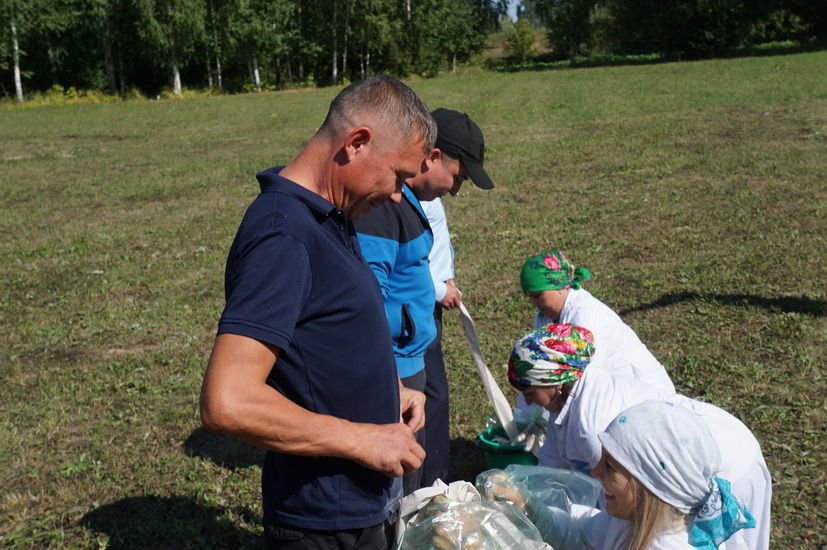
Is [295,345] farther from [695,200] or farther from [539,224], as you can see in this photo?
[695,200]

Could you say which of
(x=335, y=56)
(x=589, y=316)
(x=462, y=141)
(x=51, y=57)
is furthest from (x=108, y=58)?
(x=589, y=316)

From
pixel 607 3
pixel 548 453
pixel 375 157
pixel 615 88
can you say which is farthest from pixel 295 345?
pixel 607 3

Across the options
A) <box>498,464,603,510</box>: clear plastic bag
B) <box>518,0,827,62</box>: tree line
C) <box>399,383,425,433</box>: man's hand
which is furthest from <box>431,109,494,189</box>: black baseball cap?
<box>518,0,827,62</box>: tree line

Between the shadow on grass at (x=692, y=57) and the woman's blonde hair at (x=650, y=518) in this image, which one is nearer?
the woman's blonde hair at (x=650, y=518)

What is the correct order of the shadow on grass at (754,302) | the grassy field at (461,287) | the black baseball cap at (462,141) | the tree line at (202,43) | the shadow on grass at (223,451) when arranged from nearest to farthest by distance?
the black baseball cap at (462,141) → the grassy field at (461,287) → the shadow on grass at (223,451) → the shadow on grass at (754,302) → the tree line at (202,43)

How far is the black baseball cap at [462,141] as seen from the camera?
12.1ft

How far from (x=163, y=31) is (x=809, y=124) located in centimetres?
3503

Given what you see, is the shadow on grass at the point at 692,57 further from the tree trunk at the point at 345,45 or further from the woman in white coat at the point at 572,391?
the woman in white coat at the point at 572,391

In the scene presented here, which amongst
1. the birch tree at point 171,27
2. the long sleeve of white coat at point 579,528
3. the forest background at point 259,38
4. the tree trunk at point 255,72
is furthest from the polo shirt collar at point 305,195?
the tree trunk at point 255,72

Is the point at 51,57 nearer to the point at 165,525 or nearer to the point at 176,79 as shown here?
the point at 176,79

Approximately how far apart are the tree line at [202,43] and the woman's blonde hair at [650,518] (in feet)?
137

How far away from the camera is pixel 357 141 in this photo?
2.05 metres

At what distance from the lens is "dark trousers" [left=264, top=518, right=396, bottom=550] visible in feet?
7.06

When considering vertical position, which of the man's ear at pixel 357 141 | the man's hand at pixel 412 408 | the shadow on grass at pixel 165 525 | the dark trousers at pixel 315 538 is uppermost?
the man's ear at pixel 357 141
